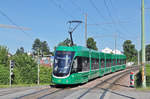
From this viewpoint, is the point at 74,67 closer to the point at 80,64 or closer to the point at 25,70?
the point at 80,64

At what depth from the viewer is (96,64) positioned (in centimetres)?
2631

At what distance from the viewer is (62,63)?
17.7 metres

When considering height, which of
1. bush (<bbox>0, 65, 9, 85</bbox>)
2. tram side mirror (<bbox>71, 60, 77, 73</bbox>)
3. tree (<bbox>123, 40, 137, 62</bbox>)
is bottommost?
bush (<bbox>0, 65, 9, 85</bbox>)

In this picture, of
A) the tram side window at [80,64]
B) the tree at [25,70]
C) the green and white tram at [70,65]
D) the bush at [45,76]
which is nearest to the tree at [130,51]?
the bush at [45,76]

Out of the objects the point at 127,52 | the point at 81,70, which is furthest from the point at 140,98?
the point at 127,52

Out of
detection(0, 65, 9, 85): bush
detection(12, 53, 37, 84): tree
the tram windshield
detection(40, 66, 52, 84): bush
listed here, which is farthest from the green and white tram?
detection(0, 65, 9, 85): bush

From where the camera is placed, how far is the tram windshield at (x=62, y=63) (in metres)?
17.5

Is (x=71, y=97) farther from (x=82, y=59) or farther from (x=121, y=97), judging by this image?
(x=82, y=59)

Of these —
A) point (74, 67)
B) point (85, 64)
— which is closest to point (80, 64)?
point (74, 67)

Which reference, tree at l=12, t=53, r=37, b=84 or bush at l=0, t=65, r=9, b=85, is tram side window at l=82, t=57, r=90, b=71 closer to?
tree at l=12, t=53, r=37, b=84

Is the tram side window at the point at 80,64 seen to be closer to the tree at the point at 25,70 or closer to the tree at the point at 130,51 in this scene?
the tree at the point at 25,70

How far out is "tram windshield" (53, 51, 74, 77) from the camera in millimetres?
17484

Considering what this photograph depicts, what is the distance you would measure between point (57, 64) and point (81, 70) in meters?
2.75

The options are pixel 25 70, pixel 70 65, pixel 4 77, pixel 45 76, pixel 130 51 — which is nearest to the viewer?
pixel 70 65
